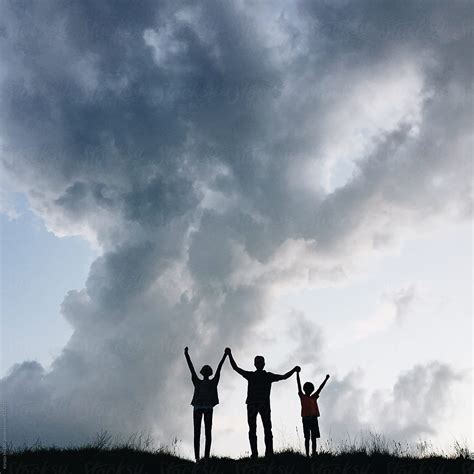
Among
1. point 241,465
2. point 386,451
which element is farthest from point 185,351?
point 386,451

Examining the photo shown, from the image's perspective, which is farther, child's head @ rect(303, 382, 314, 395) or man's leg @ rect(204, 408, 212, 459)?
child's head @ rect(303, 382, 314, 395)

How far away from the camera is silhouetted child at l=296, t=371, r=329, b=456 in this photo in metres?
13.9

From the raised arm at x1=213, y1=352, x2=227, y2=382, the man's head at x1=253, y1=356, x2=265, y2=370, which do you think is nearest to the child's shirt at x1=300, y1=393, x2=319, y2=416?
the man's head at x1=253, y1=356, x2=265, y2=370

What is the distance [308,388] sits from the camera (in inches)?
559

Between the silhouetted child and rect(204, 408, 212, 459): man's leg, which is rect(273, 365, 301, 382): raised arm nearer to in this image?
the silhouetted child

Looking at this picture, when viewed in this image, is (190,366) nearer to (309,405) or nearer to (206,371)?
(206,371)

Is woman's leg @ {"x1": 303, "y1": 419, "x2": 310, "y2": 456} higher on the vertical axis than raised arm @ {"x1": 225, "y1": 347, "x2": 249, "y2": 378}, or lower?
lower

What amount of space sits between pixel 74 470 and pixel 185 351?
3.61 metres

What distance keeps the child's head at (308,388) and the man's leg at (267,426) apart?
146 centimetres

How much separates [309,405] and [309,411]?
0.50 feet

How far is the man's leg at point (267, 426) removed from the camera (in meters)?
13.1

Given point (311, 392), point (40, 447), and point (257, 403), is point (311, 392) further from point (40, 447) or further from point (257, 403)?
point (40, 447)

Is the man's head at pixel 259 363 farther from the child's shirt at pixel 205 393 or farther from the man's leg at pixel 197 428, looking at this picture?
the man's leg at pixel 197 428

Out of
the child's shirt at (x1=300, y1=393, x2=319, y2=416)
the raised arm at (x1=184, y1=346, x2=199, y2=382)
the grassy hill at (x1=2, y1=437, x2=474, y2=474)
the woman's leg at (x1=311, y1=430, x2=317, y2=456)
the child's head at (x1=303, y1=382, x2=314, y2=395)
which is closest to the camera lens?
the grassy hill at (x1=2, y1=437, x2=474, y2=474)
